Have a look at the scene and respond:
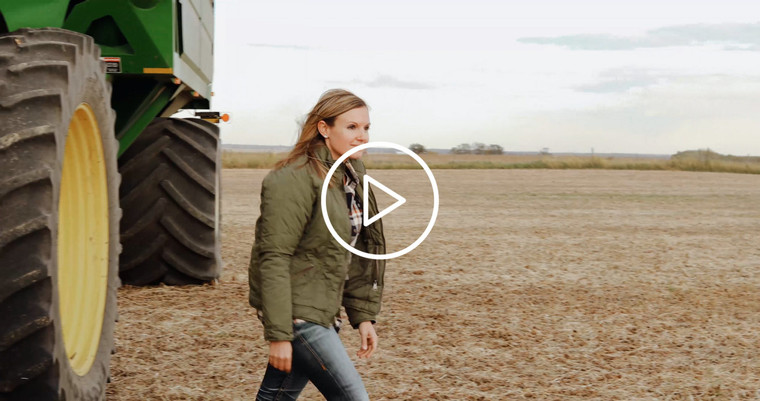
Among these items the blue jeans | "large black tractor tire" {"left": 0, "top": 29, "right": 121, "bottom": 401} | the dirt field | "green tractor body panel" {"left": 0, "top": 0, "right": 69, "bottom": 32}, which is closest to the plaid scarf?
the blue jeans

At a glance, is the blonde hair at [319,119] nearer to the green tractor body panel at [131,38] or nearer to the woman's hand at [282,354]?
the woman's hand at [282,354]

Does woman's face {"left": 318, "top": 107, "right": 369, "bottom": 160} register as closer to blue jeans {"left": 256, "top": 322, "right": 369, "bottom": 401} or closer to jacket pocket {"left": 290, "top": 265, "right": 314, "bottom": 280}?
jacket pocket {"left": 290, "top": 265, "right": 314, "bottom": 280}

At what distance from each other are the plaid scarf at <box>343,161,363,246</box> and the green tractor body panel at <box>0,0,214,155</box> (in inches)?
85.5

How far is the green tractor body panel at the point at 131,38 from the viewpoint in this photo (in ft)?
15.4

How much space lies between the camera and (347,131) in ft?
10.5

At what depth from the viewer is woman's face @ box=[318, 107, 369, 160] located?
10.5 feet

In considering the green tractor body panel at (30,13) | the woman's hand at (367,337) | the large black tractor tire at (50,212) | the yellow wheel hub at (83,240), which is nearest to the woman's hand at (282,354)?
the woman's hand at (367,337)

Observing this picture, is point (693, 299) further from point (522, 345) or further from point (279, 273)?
point (279, 273)

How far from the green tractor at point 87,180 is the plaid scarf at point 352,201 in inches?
41.0

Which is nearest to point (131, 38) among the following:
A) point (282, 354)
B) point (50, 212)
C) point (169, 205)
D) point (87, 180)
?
point (87, 180)

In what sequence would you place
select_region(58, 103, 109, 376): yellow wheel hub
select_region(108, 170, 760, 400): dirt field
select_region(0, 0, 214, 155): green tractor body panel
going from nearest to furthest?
select_region(58, 103, 109, 376): yellow wheel hub → select_region(0, 0, 214, 155): green tractor body panel → select_region(108, 170, 760, 400): dirt field

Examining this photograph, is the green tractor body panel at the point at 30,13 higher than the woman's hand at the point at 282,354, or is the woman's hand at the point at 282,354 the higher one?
the green tractor body panel at the point at 30,13

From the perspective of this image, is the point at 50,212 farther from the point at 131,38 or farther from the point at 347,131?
the point at 131,38

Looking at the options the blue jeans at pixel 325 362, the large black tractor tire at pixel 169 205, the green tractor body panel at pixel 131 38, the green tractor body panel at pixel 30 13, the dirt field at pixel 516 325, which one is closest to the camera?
the blue jeans at pixel 325 362
